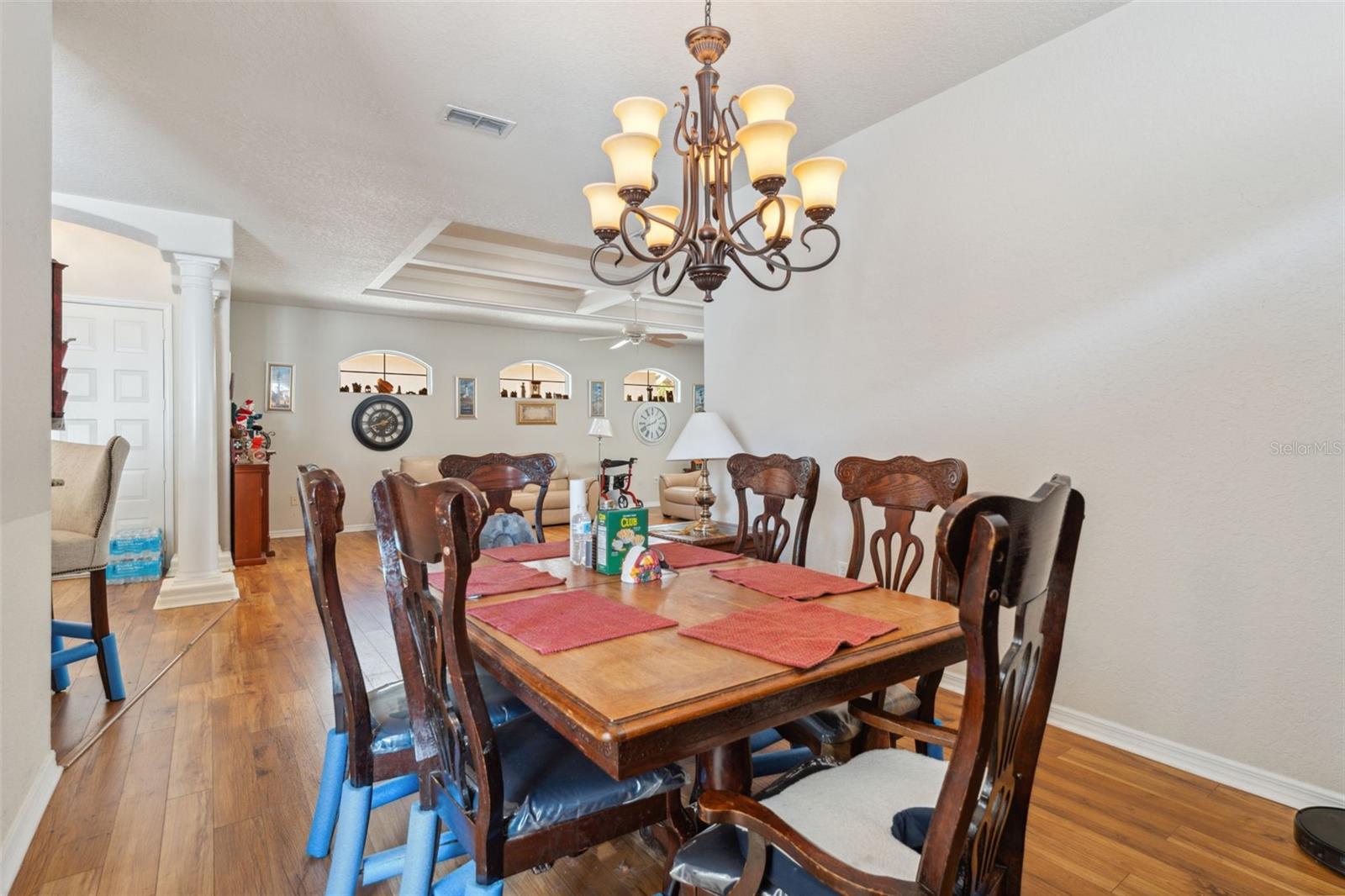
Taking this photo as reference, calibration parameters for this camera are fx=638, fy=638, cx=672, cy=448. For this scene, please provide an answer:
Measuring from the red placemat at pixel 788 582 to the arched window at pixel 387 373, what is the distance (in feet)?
23.4

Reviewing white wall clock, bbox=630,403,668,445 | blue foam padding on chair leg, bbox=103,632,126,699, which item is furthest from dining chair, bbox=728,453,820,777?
white wall clock, bbox=630,403,668,445

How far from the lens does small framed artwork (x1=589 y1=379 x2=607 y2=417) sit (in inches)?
369

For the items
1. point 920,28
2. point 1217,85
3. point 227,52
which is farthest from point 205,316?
point 1217,85

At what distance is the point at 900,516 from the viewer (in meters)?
2.09

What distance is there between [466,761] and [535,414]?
793 cm

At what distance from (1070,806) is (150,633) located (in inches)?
181

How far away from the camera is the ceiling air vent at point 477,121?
2.88m

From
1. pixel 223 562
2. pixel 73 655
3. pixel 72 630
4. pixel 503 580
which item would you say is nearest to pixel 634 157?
pixel 503 580

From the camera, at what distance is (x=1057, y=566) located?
A: 93 centimetres

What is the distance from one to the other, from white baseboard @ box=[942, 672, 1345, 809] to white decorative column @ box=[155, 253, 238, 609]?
16.0 ft

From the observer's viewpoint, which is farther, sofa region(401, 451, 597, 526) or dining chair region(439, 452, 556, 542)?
sofa region(401, 451, 597, 526)

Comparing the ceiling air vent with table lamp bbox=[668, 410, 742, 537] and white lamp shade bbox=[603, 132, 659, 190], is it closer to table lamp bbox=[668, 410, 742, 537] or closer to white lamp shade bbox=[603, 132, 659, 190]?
white lamp shade bbox=[603, 132, 659, 190]

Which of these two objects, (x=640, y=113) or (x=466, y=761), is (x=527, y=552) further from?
(x=640, y=113)
